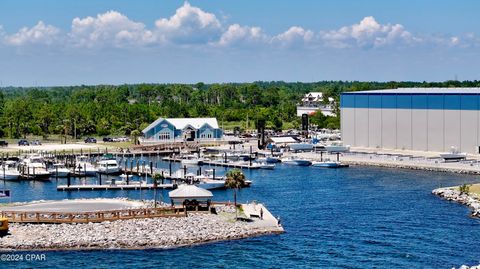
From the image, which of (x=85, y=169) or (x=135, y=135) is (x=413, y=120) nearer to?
(x=135, y=135)

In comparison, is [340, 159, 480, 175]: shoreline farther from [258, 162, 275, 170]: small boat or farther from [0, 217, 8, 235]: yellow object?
[0, 217, 8, 235]: yellow object

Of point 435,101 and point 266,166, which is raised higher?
point 435,101

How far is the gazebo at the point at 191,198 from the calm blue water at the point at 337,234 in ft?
20.2

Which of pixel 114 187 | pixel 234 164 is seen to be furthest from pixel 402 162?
pixel 114 187

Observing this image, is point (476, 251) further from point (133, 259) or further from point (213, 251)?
point (133, 259)

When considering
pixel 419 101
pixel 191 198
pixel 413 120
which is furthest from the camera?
pixel 413 120

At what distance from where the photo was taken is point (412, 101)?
122500 mm

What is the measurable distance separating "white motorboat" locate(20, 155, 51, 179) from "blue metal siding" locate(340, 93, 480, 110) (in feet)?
154

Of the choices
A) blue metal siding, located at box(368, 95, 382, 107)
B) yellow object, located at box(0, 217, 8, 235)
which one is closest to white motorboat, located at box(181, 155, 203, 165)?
blue metal siding, located at box(368, 95, 382, 107)

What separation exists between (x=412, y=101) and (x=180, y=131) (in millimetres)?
42950

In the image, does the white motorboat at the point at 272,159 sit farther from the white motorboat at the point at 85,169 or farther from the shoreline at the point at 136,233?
the shoreline at the point at 136,233

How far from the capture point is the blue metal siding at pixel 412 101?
4557 inches

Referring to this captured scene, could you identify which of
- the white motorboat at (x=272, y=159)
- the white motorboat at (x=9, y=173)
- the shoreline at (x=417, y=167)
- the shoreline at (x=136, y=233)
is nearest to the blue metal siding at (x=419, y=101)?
the shoreline at (x=417, y=167)

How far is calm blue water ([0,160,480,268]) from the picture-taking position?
172ft
